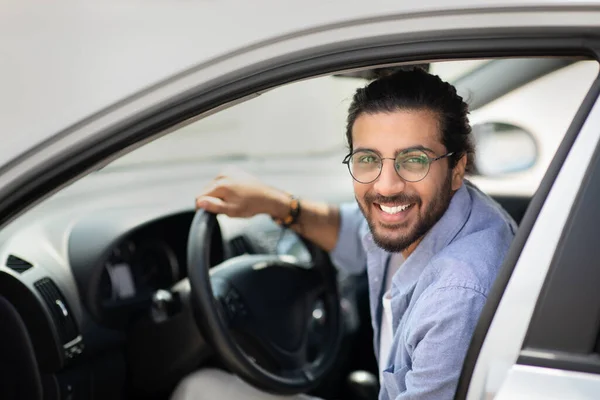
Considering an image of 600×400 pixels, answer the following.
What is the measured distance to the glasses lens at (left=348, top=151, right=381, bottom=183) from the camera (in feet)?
4.72

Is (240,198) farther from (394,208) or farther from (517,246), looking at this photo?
(517,246)

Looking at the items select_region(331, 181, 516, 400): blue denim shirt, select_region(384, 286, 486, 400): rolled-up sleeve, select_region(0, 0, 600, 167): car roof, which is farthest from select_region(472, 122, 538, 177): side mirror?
select_region(0, 0, 600, 167): car roof

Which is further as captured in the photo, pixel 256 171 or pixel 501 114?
pixel 256 171

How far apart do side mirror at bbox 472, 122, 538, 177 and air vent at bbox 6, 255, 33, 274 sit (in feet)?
5.02

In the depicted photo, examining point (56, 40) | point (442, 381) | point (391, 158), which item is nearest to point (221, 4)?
point (56, 40)

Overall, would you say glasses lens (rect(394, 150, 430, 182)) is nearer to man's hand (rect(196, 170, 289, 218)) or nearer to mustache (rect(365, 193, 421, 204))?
mustache (rect(365, 193, 421, 204))

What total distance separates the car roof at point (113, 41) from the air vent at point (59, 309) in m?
0.74

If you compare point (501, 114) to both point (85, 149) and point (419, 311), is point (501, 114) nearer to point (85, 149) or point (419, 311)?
point (419, 311)

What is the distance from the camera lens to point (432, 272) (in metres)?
1.43

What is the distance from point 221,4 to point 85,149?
1.05ft

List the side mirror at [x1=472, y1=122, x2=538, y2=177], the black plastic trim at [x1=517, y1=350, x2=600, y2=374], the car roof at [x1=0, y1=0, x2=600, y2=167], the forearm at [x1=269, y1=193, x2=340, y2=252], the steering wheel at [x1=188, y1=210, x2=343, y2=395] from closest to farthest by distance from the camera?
the black plastic trim at [x1=517, y1=350, x2=600, y2=374], the car roof at [x1=0, y1=0, x2=600, y2=167], the steering wheel at [x1=188, y1=210, x2=343, y2=395], the forearm at [x1=269, y1=193, x2=340, y2=252], the side mirror at [x1=472, y1=122, x2=538, y2=177]

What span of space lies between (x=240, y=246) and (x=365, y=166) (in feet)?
3.47

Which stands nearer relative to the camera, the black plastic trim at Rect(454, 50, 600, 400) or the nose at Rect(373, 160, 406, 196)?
the black plastic trim at Rect(454, 50, 600, 400)

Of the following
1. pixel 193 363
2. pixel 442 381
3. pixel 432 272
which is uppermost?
pixel 432 272
